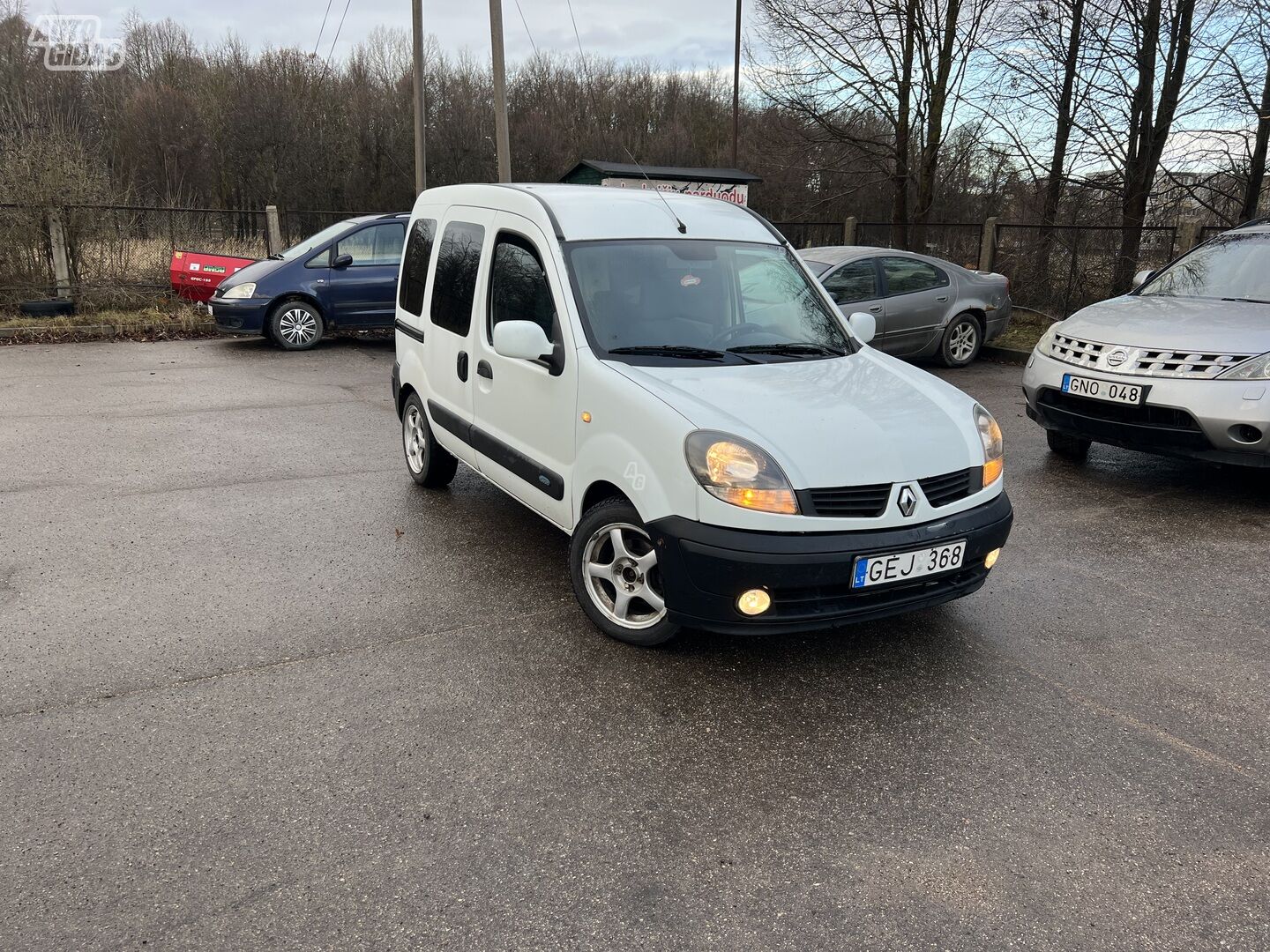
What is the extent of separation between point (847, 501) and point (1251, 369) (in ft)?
12.0

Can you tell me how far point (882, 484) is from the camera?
11.5ft

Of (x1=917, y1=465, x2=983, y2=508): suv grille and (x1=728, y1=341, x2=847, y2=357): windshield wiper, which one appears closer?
(x1=917, y1=465, x2=983, y2=508): suv grille

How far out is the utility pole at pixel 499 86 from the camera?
1633cm

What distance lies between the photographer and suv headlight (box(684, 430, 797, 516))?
11.2ft

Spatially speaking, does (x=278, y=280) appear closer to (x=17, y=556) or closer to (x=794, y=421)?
(x=17, y=556)

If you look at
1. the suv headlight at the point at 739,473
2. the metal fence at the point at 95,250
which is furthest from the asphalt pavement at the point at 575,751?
the metal fence at the point at 95,250

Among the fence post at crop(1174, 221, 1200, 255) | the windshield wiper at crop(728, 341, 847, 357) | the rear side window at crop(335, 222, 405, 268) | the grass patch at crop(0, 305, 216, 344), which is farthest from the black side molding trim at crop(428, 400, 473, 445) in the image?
the fence post at crop(1174, 221, 1200, 255)

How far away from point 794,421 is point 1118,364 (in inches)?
138

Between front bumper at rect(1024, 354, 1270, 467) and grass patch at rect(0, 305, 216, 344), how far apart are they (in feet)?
38.7

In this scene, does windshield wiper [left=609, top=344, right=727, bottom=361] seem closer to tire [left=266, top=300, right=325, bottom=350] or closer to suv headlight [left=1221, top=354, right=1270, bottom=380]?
suv headlight [left=1221, top=354, right=1270, bottom=380]

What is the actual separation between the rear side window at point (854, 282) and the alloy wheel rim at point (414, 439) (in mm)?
5541

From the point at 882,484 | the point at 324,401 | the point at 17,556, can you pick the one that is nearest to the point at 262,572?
the point at 17,556

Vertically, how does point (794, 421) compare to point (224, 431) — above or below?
above

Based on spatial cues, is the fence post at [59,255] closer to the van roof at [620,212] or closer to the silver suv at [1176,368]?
the van roof at [620,212]
